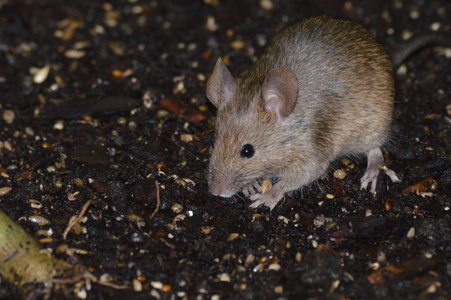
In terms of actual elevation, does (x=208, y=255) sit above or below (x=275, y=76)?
below

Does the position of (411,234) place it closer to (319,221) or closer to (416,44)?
(319,221)

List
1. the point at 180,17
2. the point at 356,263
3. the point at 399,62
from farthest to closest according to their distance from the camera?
the point at 180,17 < the point at 399,62 < the point at 356,263

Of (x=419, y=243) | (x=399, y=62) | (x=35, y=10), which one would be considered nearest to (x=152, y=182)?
(x=419, y=243)

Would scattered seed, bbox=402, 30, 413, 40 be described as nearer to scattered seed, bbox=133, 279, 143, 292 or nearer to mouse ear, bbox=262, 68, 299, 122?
mouse ear, bbox=262, 68, 299, 122

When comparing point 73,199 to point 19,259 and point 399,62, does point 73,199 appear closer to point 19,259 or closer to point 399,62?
point 19,259

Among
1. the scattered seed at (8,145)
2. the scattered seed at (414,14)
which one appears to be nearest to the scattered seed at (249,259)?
Answer: the scattered seed at (8,145)

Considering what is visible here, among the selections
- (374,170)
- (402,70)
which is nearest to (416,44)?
(402,70)
